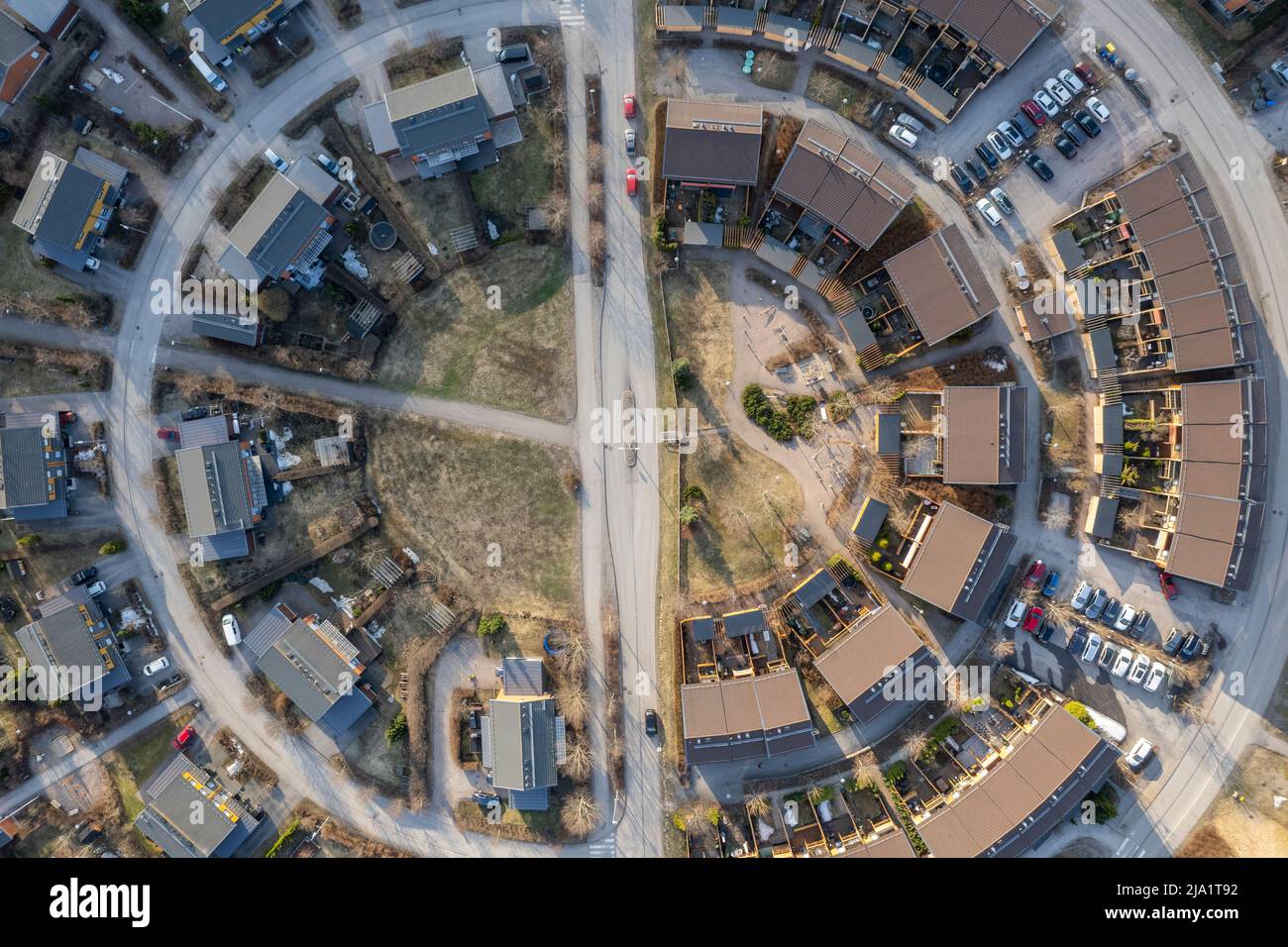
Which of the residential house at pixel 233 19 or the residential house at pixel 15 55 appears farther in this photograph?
the residential house at pixel 15 55

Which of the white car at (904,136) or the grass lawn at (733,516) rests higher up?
the white car at (904,136)

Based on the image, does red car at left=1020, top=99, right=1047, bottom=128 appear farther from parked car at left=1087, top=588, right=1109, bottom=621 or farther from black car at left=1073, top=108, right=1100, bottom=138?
parked car at left=1087, top=588, right=1109, bottom=621

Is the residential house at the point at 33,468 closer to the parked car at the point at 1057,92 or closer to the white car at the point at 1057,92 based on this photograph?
the parked car at the point at 1057,92

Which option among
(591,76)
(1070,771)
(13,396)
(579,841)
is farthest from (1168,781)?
(13,396)

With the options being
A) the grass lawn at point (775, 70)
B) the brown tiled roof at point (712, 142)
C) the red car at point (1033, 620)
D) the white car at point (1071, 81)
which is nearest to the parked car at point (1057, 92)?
the white car at point (1071, 81)

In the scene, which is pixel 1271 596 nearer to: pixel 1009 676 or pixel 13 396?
pixel 1009 676

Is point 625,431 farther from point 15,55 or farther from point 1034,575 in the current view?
point 15,55
